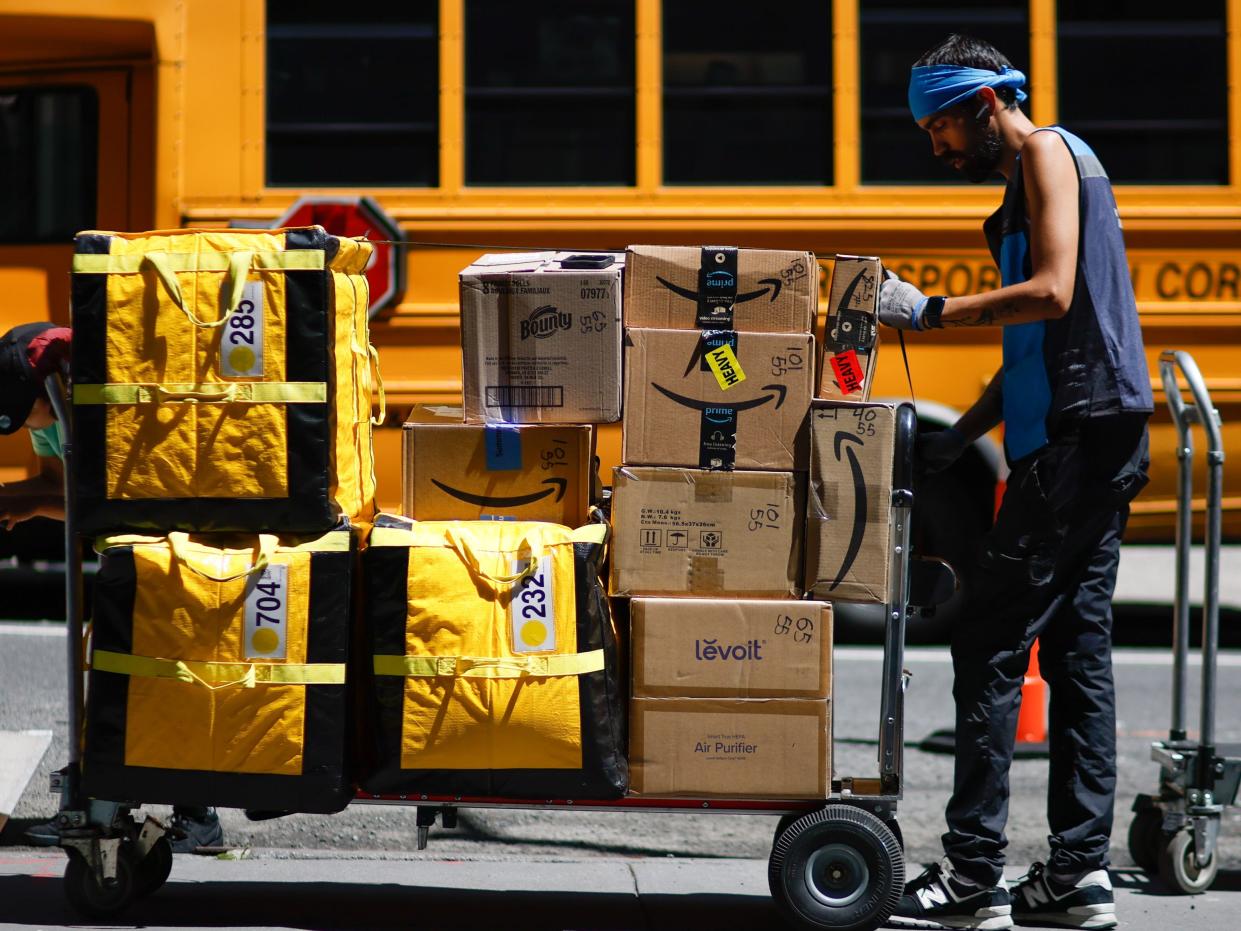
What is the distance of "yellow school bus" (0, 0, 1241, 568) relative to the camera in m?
6.75

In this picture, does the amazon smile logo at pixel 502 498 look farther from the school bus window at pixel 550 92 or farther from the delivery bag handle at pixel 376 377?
the school bus window at pixel 550 92

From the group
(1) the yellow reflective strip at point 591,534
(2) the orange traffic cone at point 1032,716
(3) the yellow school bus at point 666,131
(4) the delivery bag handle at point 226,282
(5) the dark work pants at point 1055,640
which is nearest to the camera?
(4) the delivery bag handle at point 226,282

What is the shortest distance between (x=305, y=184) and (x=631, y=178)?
4.38 ft

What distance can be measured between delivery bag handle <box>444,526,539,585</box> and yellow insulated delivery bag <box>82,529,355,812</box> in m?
0.24

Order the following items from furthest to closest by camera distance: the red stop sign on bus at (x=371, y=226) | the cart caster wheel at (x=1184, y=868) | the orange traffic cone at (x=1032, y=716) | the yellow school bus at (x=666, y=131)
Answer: the yellow school bus at (x=666, y=131), the red stop sign on bus at (x=371, y=226), the orange traffic cone at (x=1032, y=716), the cart caster wheel at (x=1184, y=868)

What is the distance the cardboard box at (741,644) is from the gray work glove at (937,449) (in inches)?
16.9

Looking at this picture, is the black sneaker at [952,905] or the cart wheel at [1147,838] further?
the cart wheel at [1147,838]

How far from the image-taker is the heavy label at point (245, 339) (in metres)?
3.57

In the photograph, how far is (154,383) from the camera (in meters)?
3.60

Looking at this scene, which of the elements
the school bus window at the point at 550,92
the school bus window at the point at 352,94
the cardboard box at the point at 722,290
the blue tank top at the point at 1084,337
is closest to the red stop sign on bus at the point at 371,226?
the school bus window at the point at 352,94

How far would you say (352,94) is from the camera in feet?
22.3

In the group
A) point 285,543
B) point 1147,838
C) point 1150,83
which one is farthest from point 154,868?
point 1150,83

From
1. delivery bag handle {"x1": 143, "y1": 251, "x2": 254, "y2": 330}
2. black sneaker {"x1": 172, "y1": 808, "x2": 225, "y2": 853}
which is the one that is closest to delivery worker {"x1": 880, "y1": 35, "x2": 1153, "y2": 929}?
delivery bag handle {"x1": 143, "y1": 251, "x2": 254, "y2": 330}

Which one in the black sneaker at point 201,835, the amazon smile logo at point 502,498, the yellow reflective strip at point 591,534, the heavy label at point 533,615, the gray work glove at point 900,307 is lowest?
the black sneaker at point 201,835
